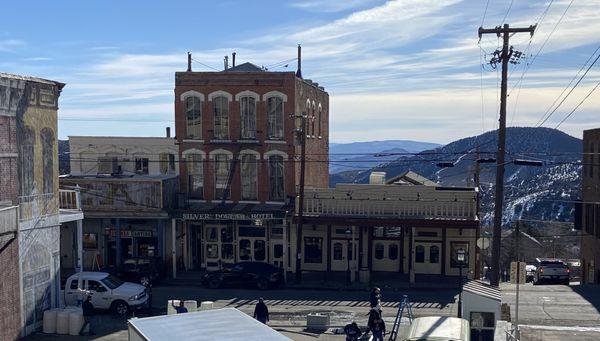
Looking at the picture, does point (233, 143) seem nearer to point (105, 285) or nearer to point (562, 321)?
point (105, 285)

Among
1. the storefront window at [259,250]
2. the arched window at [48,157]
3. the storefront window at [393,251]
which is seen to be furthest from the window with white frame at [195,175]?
the arched window at [48,157]

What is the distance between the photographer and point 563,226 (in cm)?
8519

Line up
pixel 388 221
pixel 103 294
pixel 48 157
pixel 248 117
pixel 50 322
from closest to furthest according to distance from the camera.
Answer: pixel 50 322
pixel 48 157
pixel 103 294
pixel 388 221
pixel 248 117

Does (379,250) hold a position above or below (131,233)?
below

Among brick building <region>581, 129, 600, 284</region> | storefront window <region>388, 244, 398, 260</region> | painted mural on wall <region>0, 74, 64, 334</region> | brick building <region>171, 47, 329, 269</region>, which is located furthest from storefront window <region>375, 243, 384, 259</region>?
painted mural on wall <region>0, 74, 64, 334</region>

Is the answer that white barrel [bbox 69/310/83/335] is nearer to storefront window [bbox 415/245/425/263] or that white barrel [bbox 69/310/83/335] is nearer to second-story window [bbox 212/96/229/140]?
second-story window [bbox 212/96/229/140]

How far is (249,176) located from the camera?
1443 inches

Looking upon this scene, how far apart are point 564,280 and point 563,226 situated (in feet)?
160

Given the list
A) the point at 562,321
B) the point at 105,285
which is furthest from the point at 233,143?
the point at 562,321

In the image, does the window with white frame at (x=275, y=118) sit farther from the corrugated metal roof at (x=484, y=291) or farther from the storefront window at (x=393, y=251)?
the corrugated metal roof at (x=484, y=291)

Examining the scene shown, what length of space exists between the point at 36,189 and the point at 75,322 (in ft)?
15.8

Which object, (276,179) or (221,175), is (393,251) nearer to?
(276,179)

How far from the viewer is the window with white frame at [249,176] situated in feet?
120

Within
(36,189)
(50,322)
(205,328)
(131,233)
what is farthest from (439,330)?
(131,233)
